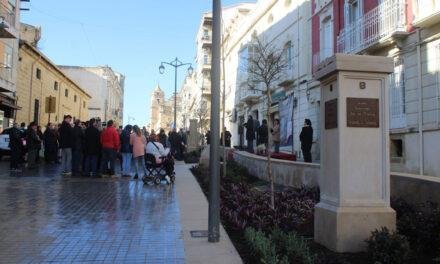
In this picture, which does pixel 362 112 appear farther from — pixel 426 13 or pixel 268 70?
pixel 426 13

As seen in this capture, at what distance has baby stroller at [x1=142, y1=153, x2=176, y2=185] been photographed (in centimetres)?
1479

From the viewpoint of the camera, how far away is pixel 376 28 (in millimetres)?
17453

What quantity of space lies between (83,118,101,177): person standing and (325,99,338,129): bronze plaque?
11.1 m

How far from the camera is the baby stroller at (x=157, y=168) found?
14.8m

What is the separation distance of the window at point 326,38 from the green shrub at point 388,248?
17.5m

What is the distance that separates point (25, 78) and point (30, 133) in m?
17.6

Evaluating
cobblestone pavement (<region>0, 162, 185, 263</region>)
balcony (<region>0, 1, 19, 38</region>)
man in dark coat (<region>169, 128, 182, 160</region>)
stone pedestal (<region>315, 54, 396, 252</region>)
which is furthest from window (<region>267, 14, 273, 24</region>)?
stone pedestal (<region>315, 54, 396, 252</region>)

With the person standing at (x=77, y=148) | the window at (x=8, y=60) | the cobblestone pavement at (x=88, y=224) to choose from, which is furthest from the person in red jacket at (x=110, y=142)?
the window at (x=8, y=60)

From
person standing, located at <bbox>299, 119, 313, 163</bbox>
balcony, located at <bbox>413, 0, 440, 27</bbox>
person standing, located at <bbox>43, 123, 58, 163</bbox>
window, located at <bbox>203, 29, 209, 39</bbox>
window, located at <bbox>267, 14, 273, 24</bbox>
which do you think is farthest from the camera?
window, located at <bbox>203, 29, 209, 39</bbox>

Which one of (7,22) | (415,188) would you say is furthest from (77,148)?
(7,22)

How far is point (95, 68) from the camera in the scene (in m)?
70.1

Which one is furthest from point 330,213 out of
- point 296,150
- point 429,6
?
point 296,150

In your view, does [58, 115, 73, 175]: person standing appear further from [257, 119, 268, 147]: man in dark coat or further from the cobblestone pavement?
[257, 119, 268, 147]: man in dark coat

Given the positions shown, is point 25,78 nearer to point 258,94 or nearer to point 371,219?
point 258,94
